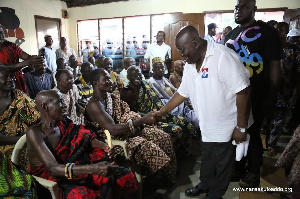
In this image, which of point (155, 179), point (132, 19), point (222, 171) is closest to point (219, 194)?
point (222, 171)

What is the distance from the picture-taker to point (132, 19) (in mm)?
9070

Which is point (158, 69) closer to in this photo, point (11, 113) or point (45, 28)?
point (11, 113)

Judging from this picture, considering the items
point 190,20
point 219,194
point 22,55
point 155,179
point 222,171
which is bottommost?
point 155,179

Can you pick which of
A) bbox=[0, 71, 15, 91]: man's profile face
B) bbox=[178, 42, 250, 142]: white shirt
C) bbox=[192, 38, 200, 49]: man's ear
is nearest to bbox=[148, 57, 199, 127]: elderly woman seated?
bbox=[178, 42, 250, 142]: white shirt

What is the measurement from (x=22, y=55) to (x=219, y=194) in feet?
10.7

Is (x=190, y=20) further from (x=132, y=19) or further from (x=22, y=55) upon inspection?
(x=22, y=55)

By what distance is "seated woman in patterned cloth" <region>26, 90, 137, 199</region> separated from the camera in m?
1.62

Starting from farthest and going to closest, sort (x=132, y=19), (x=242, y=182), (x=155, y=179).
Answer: (x=132, y=19)
(x=155, y=179)
(x=242, y=182)

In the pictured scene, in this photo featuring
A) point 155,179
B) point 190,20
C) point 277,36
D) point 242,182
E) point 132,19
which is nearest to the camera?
point 277,36

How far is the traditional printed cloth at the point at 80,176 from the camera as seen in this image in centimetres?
167

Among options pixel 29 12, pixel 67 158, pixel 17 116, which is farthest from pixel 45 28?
pixel 67 158

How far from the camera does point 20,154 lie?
1.83m

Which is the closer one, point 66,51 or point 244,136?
point 244,136

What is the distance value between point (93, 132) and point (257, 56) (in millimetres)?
1777
